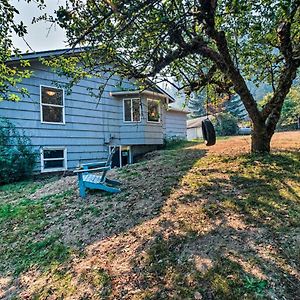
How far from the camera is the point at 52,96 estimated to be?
1046cm

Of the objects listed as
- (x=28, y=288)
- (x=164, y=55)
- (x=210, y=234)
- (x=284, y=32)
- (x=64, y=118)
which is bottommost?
(x=28, y=288)

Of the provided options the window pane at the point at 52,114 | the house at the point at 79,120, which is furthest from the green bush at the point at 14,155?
the window pane at the point at 52,114

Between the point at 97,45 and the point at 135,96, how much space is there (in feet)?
24.5

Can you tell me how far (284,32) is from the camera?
5770 millimetres

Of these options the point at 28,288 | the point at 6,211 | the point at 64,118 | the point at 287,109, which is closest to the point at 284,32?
the point at 28,288

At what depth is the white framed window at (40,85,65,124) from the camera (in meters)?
10.2

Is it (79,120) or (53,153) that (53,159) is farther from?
(79,120)

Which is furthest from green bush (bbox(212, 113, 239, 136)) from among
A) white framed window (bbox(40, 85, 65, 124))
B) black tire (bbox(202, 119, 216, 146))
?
black tire (bbox(202, 119, 216, 146))

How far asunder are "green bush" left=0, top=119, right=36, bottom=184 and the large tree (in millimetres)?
3971

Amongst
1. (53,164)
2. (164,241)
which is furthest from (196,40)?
(53,164)

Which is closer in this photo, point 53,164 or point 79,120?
point 53,164

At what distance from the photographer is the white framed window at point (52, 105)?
10156 millimetres

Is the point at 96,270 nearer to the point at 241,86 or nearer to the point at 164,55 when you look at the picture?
the point at 164,55

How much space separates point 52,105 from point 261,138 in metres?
7.37
